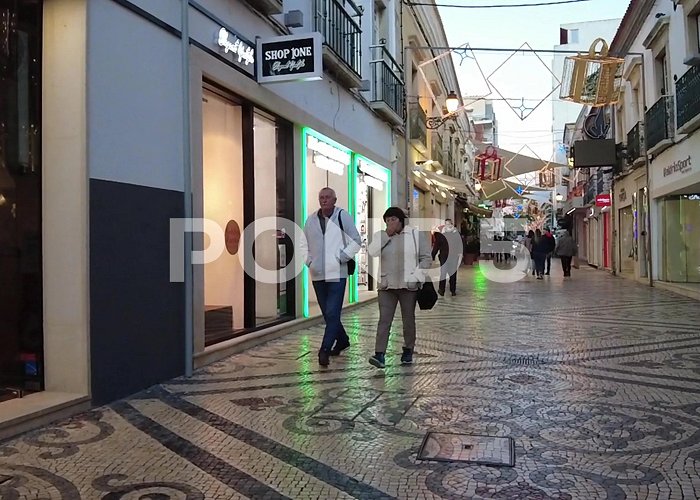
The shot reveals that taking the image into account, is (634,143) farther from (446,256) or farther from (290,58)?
(290,58)

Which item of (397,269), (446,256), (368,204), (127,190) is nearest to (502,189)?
(446,256)

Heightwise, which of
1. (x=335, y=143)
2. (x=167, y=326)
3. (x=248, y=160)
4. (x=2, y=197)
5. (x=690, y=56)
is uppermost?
(x=690, y=56)

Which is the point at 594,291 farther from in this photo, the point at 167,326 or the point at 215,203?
the point at 167,326

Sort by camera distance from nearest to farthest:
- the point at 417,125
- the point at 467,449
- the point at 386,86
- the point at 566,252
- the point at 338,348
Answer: the point at 467,449 → the point at 338,348 → the point at 386,86 → the point at 417,125 → the point at 566,252

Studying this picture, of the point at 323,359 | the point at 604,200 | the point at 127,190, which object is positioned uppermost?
the point at 604,200

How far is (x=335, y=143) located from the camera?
35.4ft

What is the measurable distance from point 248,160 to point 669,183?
459 inches

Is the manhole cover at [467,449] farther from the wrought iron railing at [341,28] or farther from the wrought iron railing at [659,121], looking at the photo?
the wrought iron railing at [659,121]

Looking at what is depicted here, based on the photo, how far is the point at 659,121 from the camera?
15734 millimetres

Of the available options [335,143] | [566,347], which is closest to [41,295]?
[566,347]

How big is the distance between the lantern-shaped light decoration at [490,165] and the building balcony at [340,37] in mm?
15999

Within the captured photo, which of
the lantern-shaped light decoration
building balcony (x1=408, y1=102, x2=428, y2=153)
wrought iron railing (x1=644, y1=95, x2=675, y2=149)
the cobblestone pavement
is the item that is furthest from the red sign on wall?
the cobblestone pavement

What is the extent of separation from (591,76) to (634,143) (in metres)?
3.61

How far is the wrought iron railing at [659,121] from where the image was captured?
15.1 m
